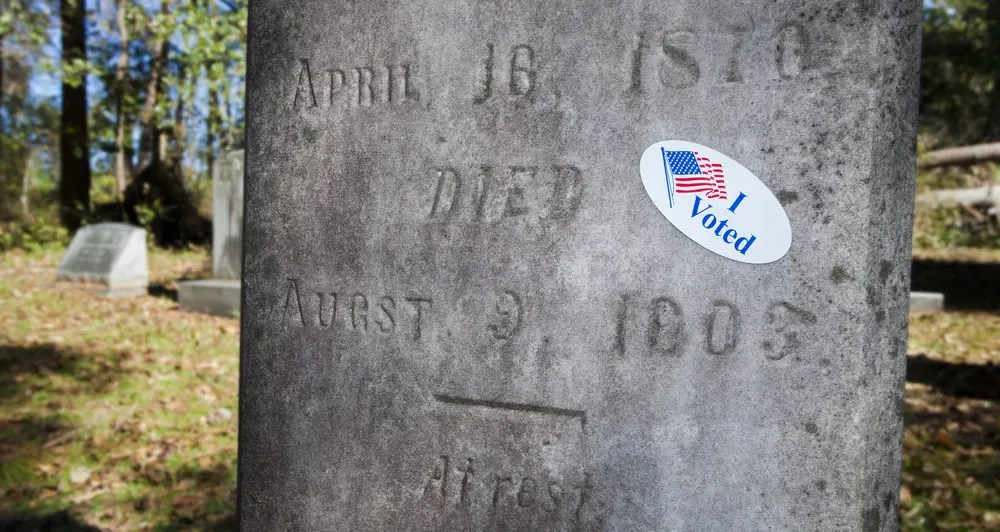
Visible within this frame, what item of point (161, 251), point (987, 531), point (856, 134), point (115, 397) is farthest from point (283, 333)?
point (161, 251)

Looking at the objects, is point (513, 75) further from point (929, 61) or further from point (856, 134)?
point (929, 61)

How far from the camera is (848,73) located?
1208mm

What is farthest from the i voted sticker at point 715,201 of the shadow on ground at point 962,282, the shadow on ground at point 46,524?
the shadow on ground at point 962,282

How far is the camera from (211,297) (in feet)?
23.4

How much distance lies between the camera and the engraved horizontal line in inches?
55.6

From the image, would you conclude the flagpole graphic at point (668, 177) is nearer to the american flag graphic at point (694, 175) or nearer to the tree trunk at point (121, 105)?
the american flag graphic at point (694, 175)

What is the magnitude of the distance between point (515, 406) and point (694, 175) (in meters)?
0.58

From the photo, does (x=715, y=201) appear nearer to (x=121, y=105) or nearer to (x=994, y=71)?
(x=994, y=71)

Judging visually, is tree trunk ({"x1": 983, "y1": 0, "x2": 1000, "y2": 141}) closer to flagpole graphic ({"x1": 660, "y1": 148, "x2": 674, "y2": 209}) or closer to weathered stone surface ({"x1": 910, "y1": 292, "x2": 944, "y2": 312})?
weathered stone surface ({"x1": 910, "y1": 292, "x2": 944, "y2": 312})

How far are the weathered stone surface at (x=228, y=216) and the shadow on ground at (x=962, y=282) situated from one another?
7.55 m

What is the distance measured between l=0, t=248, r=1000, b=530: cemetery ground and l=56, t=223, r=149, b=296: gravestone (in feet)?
4.48

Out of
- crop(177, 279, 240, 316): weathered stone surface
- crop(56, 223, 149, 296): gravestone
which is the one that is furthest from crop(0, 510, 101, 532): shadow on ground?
crop(56, 223, 149, 296): gravestone

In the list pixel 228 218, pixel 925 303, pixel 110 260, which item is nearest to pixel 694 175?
pixel 925 303

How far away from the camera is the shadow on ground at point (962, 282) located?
24.9 feet
